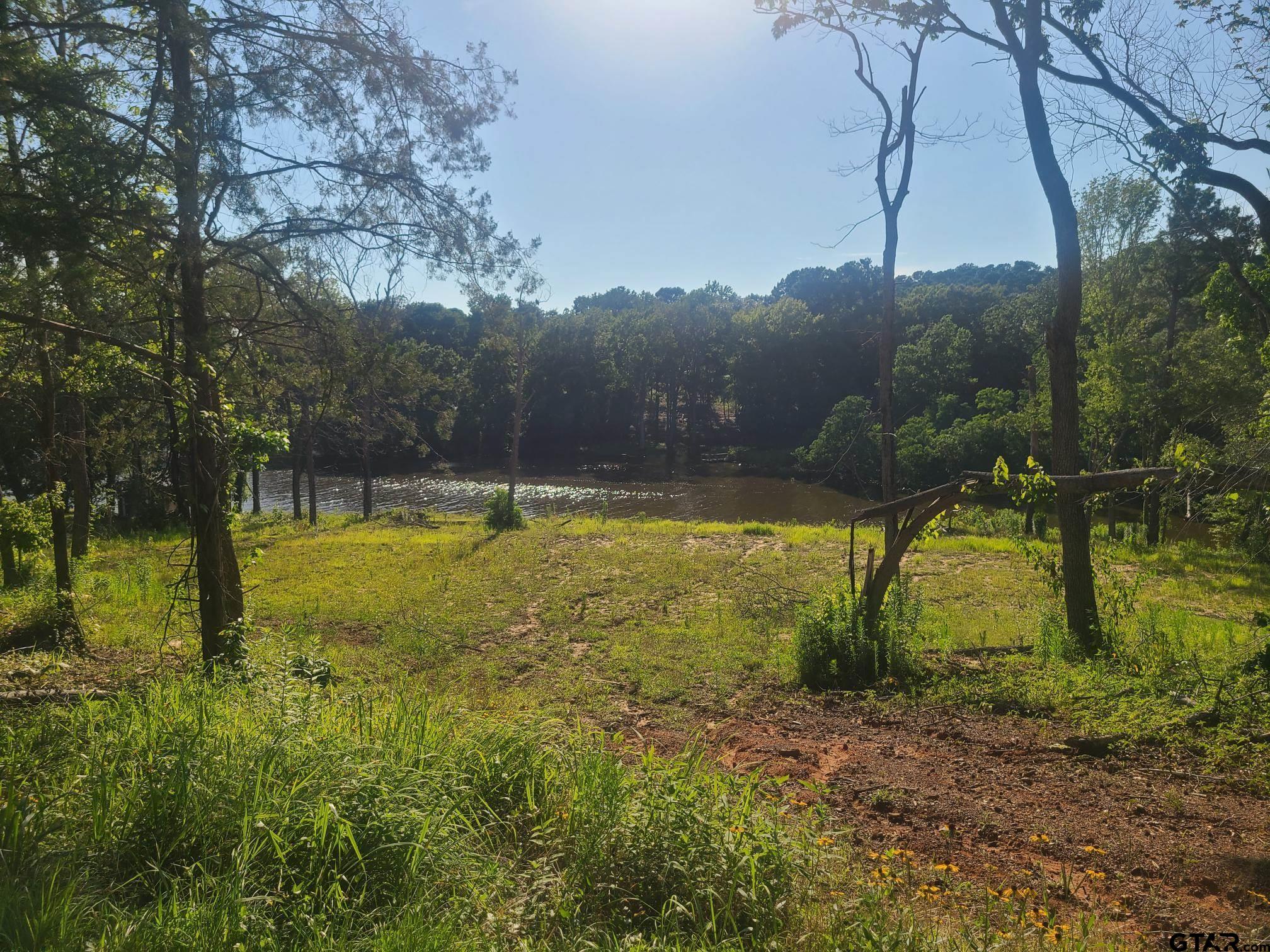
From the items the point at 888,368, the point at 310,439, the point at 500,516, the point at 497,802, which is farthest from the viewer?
the point at 310,439

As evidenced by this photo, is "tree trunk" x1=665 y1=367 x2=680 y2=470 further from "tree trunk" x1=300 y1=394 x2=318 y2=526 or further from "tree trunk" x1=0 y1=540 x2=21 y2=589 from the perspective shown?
"tree trunk" x1=0 y1=540 x2=21 y2=589

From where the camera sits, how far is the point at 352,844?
8.90ft

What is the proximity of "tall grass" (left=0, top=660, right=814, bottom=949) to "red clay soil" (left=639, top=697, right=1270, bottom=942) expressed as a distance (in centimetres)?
110

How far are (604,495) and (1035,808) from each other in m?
34.0

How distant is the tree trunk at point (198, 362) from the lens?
5090 millimetres

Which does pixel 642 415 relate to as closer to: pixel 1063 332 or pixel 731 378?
pixel 731 378

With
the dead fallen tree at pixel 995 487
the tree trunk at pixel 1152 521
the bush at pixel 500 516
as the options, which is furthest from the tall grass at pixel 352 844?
the tree trunk at pixel 1152 521

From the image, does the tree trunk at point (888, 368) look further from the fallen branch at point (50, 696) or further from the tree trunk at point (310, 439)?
the tree trunk at point (310, 439)

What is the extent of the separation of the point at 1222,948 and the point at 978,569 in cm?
1184

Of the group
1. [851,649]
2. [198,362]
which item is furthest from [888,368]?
[198,362]

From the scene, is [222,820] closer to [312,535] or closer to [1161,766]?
[1161,766]

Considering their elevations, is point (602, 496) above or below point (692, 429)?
below

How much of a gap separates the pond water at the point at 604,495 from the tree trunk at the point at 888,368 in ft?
46.2

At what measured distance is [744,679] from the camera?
24.8 feet
